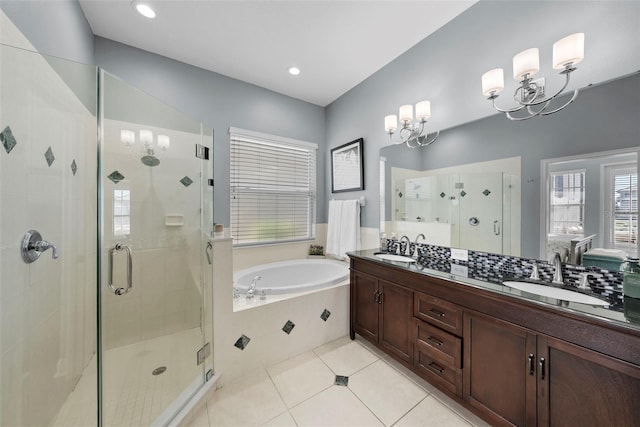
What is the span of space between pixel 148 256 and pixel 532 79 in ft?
8.96

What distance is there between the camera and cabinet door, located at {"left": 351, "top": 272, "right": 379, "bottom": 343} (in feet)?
6.26

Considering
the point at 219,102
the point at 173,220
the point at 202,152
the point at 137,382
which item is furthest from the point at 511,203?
the point at 219,102

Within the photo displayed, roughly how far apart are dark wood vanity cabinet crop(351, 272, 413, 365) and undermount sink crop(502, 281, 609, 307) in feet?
2.02

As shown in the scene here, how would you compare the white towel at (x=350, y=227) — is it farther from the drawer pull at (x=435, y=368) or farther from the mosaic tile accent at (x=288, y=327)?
the drawer pull at (x=435, y=368)

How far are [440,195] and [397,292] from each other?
0.91 meters

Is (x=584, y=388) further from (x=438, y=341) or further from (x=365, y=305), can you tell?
(x=365, y=305)

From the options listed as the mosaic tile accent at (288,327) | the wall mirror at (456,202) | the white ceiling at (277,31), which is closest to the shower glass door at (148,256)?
the mosaic tile accent at (288,327)

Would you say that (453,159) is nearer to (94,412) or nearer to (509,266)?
(509,266)

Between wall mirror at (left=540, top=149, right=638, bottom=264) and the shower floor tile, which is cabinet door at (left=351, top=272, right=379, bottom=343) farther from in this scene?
the shower floor tile

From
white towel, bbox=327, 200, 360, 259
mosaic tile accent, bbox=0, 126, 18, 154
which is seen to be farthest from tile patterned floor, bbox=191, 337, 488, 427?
mosaic tile accent, bbox=0, 126, 18, 154

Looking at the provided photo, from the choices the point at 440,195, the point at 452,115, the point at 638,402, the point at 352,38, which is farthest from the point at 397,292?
the point at 352,38

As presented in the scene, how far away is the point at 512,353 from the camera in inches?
44.4

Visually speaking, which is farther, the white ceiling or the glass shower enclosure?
the white ceiling

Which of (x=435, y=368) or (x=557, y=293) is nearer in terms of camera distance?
(x=557, y=293)
